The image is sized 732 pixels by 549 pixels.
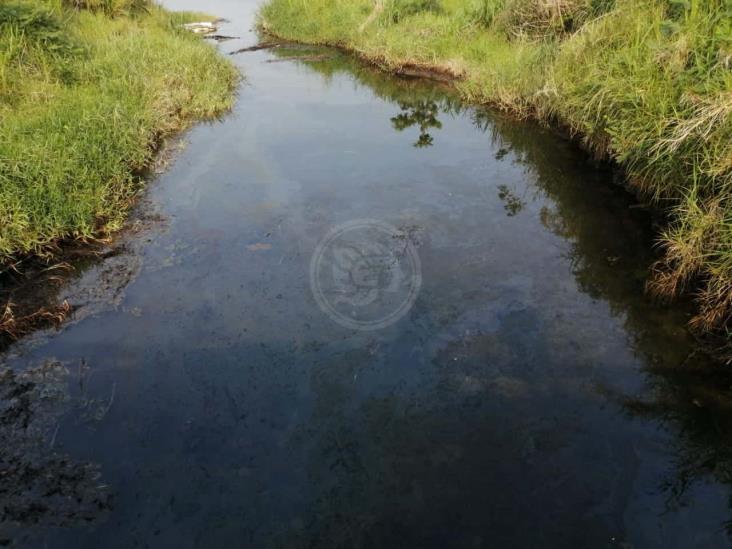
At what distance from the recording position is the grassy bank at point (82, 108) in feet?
19.0

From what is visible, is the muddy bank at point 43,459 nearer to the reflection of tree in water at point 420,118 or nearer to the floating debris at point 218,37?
the reflection of tree in water at point 420,118

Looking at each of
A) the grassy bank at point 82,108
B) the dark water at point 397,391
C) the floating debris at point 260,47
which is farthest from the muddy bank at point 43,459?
the floating debris at point 260,47

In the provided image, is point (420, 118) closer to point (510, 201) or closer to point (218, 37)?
point (510, 201)

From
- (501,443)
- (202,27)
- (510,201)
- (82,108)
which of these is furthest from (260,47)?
(501,443)

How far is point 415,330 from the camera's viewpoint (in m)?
4.91

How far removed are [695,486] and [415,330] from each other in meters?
2.44

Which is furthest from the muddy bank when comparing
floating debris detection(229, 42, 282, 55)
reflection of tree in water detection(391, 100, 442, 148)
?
floating debris detection(229, 42, 282, 55)

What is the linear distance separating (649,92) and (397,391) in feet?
14.4

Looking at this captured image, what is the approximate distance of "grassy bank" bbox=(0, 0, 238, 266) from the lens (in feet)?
19.0

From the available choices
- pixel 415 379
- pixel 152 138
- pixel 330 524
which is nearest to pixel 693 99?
pixel 415 379

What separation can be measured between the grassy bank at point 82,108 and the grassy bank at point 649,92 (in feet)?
19.8

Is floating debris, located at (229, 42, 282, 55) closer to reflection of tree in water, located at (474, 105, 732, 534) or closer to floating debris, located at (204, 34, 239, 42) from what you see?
floating debris, located at (204, 34, 239, 42)

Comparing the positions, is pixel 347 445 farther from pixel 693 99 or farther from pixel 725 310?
pixel 693 99

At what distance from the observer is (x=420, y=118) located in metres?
10.3
